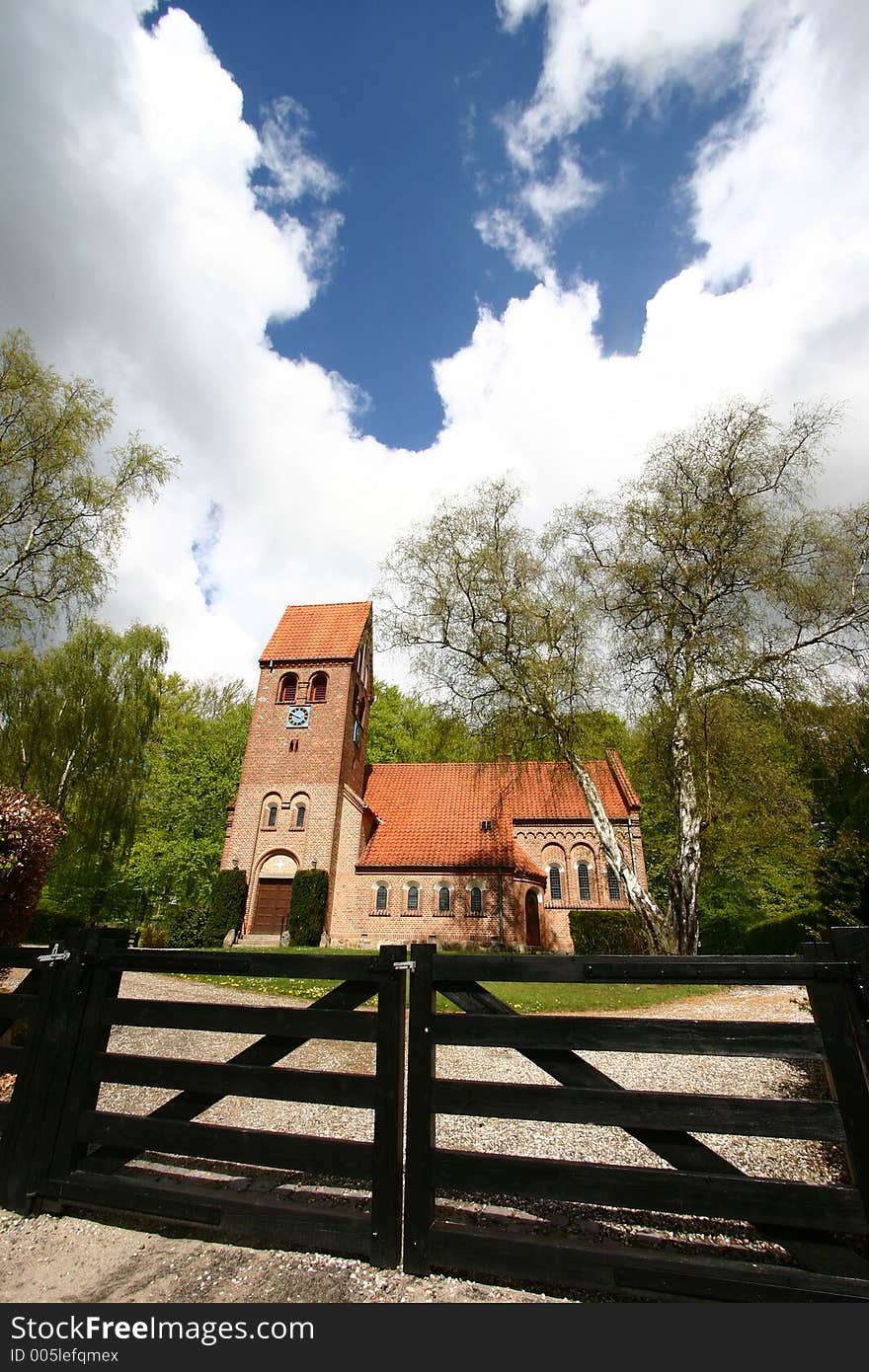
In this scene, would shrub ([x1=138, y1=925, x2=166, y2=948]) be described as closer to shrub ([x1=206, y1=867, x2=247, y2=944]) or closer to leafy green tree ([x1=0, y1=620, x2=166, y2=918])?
shrub ([x1=206, y1=867, x2=247, y2=944])

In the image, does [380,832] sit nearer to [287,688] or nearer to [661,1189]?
[287,688]

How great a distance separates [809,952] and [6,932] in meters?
8.03

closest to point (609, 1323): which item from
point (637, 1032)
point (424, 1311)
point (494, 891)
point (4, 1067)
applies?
point (424, 1311)

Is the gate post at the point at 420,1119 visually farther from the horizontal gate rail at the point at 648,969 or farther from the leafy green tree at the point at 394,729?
the leafy green tree at the point at 394,729

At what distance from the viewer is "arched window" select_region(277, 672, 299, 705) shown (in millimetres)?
27125

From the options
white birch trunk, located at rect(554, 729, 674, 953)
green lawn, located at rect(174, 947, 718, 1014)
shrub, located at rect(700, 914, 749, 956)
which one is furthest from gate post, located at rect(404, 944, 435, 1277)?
shrub, located at rect(700, 914, 749, 956)

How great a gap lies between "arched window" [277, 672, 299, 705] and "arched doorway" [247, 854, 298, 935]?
6.82m

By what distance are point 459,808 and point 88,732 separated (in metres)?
15.6

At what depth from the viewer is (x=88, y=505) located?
13312mm

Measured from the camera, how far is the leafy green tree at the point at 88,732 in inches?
834

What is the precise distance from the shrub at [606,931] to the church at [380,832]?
2401mm

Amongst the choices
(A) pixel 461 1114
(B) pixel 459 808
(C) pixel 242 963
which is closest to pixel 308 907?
(B) pixel 459 808

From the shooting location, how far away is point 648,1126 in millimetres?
Answer: 2646

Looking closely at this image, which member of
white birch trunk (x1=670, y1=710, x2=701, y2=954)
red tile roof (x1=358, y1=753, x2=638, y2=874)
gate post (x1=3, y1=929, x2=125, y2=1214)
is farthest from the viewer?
red tile roof (x1=358, y1=753, x2=638, y2=874)
